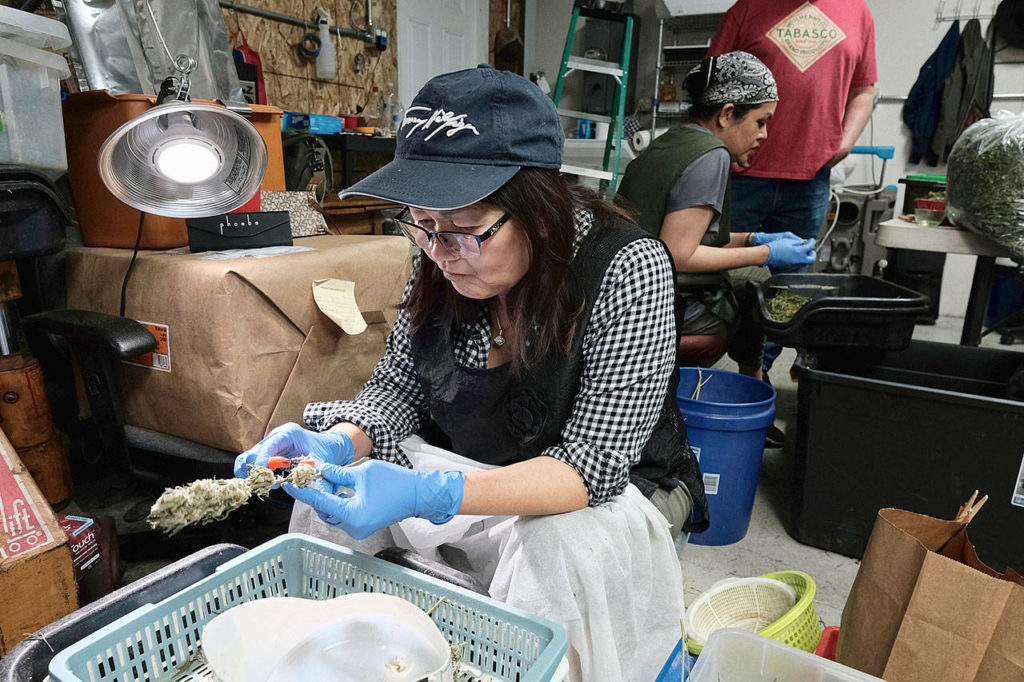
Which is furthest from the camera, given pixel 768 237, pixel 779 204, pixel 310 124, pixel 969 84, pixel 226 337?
pixel 969 84

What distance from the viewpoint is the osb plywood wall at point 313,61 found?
326cm

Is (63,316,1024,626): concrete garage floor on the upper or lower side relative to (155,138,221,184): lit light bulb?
lower

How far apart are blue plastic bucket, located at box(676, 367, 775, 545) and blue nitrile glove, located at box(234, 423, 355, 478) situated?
3.05 feet

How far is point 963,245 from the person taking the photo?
176 cm

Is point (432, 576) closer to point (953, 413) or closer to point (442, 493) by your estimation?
point (442, 493)

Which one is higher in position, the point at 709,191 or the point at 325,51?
the point at 325,51

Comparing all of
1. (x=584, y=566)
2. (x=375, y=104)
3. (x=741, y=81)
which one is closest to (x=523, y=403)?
(x=584, y=566)

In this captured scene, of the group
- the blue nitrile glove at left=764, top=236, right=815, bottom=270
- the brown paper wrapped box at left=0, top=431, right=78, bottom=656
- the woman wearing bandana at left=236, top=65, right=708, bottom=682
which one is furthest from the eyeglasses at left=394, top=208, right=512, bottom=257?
the blue nitrile glove at left=764, top=236, right=815, bottom=270

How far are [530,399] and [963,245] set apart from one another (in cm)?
147

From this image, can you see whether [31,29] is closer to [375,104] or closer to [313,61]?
[313,61]

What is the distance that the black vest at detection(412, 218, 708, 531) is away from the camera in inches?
39.8

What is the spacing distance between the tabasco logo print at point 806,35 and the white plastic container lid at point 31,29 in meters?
2.20

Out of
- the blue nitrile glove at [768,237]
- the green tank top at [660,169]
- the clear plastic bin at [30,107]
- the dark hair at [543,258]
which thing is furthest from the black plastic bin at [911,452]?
the clear plastic bin at [30,107]

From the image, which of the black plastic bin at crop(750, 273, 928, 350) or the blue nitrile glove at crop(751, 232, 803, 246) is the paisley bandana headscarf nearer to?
the blue nitrile glove at crop(751, 232, 803, 246)
